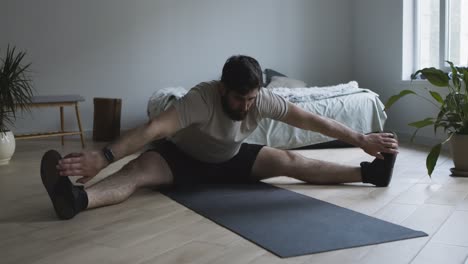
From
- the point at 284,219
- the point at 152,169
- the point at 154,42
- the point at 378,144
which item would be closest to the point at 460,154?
the point at 378,144

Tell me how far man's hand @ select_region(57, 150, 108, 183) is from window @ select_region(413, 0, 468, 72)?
11.9ft

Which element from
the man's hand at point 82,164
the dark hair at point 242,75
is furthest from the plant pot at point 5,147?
the dark hair at point 242,75

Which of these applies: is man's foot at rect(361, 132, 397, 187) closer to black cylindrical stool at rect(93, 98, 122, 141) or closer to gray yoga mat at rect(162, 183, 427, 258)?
gray yoga mat at rect(162, 183, 427, 258)

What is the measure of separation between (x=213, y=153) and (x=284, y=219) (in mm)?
622

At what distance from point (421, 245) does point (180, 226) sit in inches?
36.9

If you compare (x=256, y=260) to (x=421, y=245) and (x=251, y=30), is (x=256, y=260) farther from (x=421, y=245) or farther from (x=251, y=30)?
(x=251, y=30)

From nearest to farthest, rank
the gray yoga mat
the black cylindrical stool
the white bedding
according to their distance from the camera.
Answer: the gray yoga mat
the white bedding
the black cylindrical stool

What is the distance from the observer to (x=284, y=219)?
223cm

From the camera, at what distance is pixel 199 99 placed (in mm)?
2488

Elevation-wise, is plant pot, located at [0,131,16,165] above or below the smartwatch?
below

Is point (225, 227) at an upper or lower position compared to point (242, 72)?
lower

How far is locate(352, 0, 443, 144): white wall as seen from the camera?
5168mm

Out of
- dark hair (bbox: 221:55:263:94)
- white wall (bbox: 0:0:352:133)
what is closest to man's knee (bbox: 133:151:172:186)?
dark hair (bbox: 221:55:263:94)

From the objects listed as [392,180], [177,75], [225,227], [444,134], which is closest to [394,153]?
[392,180]
